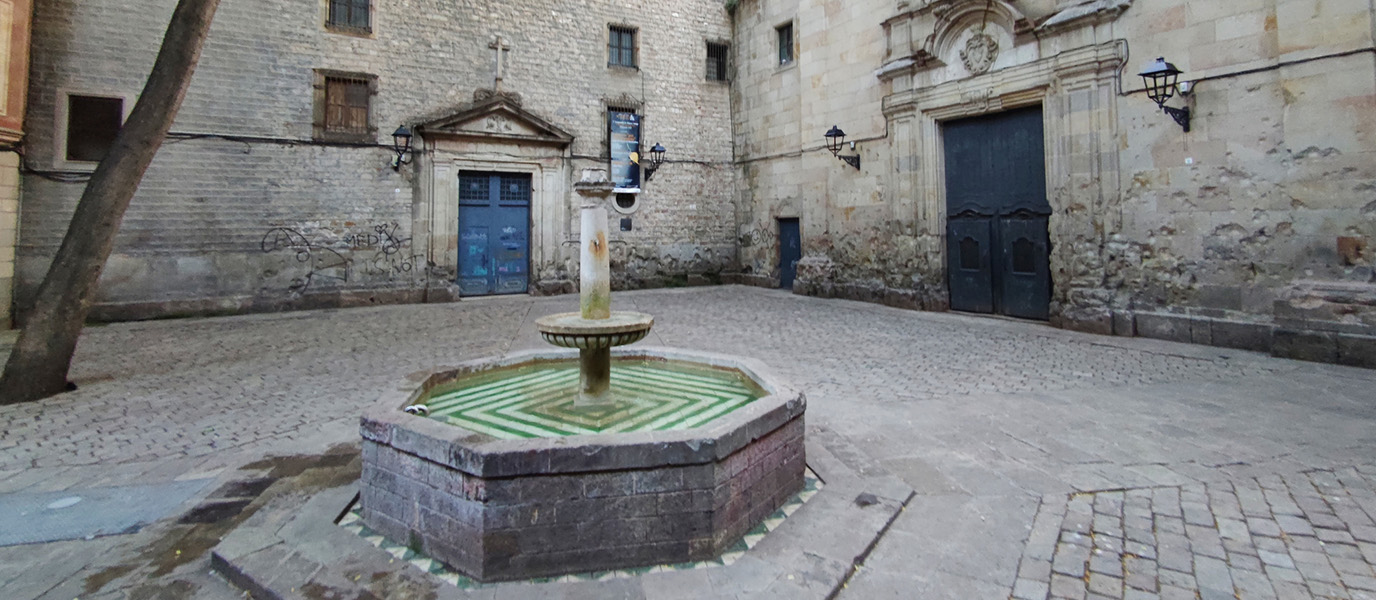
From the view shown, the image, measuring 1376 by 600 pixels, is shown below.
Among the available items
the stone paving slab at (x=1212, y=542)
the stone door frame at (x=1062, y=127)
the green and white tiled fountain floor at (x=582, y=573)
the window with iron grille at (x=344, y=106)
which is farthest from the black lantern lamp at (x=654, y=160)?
the stone paving slab at (x=1212, y=542)

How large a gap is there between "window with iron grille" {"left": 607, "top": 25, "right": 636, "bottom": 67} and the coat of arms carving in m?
7.95

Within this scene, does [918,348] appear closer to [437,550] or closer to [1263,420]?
[1263,420]

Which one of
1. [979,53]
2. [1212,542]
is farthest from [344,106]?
[1212,542]

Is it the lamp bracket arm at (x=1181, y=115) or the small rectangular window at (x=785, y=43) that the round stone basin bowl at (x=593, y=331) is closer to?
the lamp bracket arm at (x=1181, y=115)

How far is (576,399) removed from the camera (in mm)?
3885

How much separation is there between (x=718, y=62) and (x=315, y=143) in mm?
9783

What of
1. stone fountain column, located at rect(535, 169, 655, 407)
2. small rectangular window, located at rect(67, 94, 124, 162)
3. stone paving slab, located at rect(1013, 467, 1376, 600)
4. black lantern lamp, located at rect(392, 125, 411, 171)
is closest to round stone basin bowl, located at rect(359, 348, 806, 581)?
stone fountain column, located at rect(535, 169, 655, 407)

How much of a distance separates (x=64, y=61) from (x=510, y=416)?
11970mm

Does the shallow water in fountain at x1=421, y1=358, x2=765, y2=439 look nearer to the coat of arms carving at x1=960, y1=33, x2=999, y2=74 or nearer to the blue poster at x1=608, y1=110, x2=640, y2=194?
the coat of arms carving at x1=960, y1=33, x2=999, y2=74

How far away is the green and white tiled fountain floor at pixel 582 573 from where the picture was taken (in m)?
2.49

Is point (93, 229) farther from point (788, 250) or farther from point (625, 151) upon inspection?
point (788, 250)

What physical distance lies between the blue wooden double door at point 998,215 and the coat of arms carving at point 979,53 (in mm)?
822

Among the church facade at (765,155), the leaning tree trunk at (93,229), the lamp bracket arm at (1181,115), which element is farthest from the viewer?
the lamp bracket arm at (1181,115)

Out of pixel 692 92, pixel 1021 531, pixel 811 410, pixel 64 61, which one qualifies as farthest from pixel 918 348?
pixel 64 61
